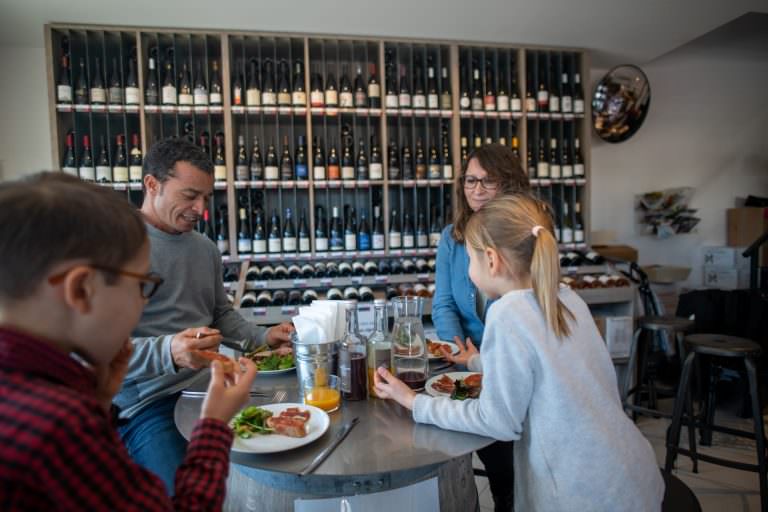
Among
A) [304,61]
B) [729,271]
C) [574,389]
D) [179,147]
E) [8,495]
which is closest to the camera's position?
[8,495]

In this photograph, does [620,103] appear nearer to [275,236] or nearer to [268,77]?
[268,77]

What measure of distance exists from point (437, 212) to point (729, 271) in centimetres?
341

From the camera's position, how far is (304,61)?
12.7ft

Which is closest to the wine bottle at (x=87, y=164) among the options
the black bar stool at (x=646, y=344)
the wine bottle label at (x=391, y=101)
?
the wine bottle label at (x=391, y=101)

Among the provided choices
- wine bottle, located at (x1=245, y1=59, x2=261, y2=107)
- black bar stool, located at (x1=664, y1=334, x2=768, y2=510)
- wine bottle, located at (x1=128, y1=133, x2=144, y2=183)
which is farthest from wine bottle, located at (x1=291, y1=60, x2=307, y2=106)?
black bar stool, located at (x1=664, y1=334, x2=768, y2=510)

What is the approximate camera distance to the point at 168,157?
1849 mm

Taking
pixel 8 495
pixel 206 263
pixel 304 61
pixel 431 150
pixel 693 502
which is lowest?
Answer: pixel 693 502

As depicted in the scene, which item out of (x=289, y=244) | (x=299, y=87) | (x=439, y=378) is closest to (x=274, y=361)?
(x=439, y=378)

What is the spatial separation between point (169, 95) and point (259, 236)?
1.25 metres

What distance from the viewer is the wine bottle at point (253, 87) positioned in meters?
3.77

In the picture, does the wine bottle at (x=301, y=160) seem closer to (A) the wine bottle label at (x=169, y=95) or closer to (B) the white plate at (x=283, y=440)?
(A) the wine bottle label at (x=169, y=95)

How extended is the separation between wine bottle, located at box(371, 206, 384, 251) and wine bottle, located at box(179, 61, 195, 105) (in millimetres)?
1665

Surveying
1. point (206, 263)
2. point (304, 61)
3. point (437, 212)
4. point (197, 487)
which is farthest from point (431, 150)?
point (197, 487)

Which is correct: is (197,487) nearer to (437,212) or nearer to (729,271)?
(437,212)
